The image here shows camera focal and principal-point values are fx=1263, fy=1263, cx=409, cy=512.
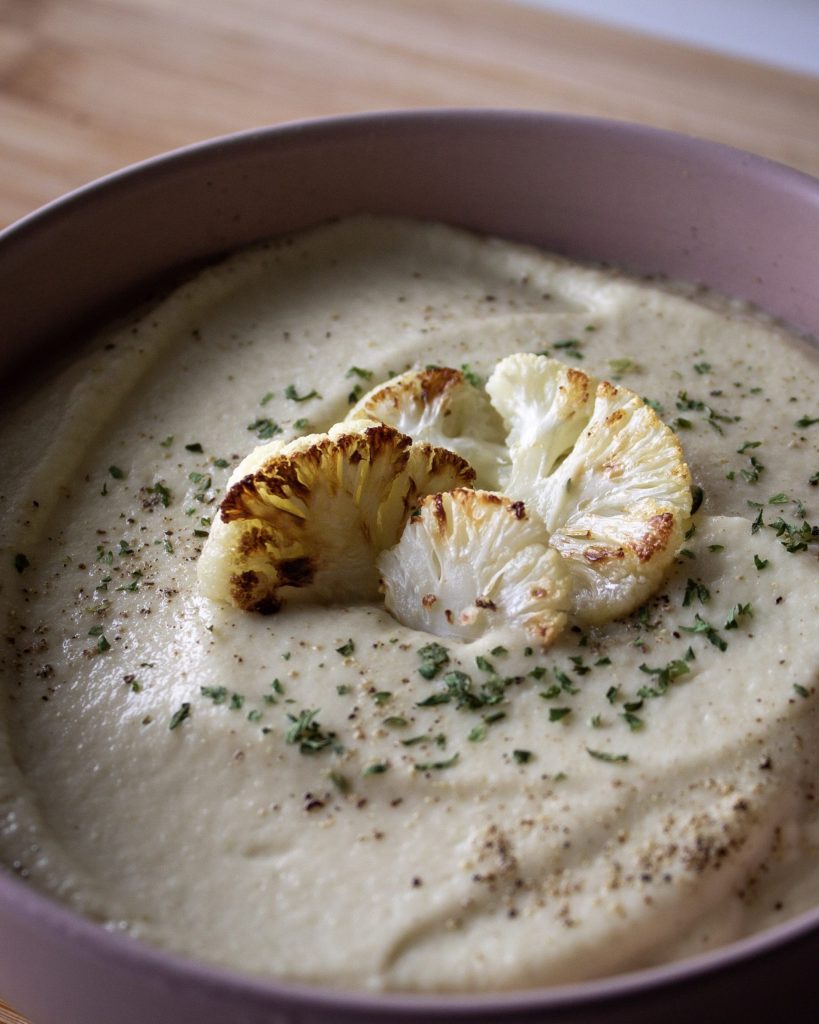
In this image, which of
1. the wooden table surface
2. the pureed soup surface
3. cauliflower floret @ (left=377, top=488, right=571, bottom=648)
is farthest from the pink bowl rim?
the wooden table surface

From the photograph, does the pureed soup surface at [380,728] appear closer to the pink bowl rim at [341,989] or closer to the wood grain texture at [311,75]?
the pink bowl rim at [341,989]

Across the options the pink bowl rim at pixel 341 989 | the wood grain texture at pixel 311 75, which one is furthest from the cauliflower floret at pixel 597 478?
the wood grain texture at pixel 311 75

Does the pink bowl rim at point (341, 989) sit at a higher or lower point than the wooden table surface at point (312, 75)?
lower

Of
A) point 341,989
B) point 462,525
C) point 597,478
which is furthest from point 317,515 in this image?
point 341,989

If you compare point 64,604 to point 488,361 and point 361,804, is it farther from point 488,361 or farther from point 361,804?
point 488,361

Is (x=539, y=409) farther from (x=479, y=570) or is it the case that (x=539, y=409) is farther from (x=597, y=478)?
(x=479, y=570)

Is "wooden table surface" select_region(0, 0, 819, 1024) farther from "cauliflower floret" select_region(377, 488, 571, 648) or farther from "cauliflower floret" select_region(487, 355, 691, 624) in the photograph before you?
"cauliflower floret" select_region(377, 488, 571, 648)
